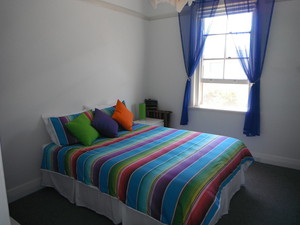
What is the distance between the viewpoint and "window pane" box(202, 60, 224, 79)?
383 cm

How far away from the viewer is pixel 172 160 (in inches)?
84.9

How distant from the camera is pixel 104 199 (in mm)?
2234

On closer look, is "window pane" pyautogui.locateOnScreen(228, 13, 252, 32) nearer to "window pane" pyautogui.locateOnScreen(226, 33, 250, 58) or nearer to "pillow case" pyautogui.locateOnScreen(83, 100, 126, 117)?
"window pane" pyautogui.locateOnScreen(226, 33, 250, 58)

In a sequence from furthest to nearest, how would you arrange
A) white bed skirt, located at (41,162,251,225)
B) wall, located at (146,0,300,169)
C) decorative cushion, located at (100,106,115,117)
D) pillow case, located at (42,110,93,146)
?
decorative cushion, located at (100,106,115,117) < wall, located at (146,0,300,169) < pillow case, located at (42,110,93,146) < white bed skirt, located at (41,162,251,225)

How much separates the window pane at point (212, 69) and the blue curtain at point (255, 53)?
0.42m

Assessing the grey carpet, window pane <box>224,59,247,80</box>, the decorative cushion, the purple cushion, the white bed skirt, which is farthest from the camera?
window pane <box>224,59,247,80</box>

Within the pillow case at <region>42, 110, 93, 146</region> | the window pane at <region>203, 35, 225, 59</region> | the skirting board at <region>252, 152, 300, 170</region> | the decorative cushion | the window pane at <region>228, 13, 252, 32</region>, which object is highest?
the window pane at <region>228, 13, 252, 32</region>

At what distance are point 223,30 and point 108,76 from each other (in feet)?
6.59

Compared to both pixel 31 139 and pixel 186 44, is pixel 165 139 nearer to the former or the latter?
pixel 31 139

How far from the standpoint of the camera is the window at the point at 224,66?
3488 mm

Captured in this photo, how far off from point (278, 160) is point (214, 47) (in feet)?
6.74

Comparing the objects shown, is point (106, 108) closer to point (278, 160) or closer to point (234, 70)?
point (234, 70)

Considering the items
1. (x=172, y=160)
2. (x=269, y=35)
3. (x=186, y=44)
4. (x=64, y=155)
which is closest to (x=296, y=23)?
(x=269, y=35)

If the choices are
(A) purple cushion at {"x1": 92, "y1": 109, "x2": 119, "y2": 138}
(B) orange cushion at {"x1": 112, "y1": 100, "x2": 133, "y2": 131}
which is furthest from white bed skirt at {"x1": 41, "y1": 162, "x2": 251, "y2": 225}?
(B) orange cushion at {"x1": 112, "y1": 100, "x2": 133, "y2": 131}
